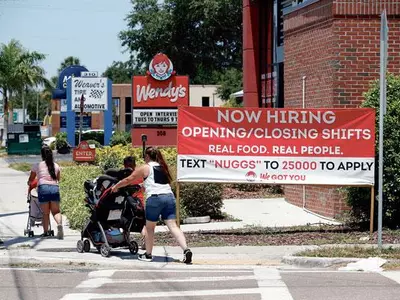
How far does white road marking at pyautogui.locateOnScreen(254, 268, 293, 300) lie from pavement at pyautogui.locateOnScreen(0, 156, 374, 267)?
3.14 feet

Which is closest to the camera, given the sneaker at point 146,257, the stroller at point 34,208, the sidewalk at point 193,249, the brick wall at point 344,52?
the sneaker at point 146,257

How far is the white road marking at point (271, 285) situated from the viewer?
893cm

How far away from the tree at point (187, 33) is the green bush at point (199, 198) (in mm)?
50296

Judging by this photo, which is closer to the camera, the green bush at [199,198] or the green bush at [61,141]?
the green bush at [199,198]

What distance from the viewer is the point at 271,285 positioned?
31.8 feet

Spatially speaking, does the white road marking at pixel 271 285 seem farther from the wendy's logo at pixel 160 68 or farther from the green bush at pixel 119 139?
the green bush at pixel 119 139

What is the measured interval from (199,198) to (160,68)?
33.8 feet

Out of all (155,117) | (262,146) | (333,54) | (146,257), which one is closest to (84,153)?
(155,117)

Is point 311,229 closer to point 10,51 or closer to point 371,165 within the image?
point 371,165

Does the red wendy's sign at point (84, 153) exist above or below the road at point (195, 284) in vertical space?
above

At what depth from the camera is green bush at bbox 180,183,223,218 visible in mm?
17016

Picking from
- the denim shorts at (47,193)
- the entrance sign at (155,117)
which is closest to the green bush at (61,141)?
the entrance sign at (155,117)

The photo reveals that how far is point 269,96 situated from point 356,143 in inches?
338

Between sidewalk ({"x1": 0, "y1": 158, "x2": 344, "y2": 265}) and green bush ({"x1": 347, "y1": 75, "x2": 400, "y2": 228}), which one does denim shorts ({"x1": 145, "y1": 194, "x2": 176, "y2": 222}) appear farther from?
green bush ({"x1": 347, "y1": 75, "x2": 400, "y2": 228})
